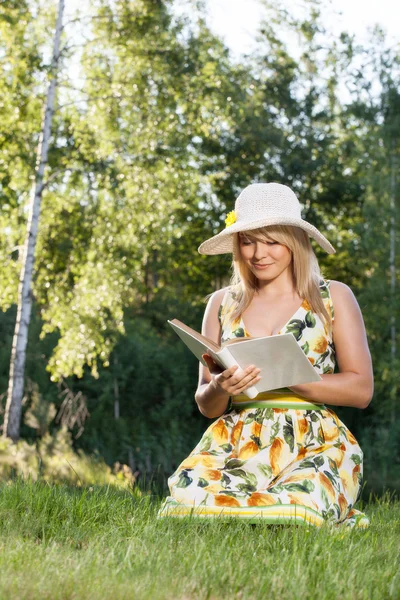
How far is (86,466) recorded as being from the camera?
36.5ft

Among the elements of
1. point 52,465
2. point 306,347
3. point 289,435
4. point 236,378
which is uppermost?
point 306,347

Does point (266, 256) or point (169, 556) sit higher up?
point (266, 256)

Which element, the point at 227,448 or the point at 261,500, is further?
the point at 227,448

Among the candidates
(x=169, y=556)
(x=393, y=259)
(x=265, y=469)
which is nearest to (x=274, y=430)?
(x=265, y=469)

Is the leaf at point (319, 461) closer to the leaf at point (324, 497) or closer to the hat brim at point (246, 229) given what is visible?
the leaf at point (324, 497)

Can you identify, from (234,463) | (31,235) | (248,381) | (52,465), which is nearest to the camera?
(248,381)

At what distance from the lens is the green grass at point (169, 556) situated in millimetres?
2131

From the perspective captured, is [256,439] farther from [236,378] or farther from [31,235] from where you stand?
[31,235]

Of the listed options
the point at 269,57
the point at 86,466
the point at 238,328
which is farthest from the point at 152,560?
the point at 269,57

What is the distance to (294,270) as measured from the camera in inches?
149

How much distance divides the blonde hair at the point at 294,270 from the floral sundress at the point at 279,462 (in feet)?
0.12

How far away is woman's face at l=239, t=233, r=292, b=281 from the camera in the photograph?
12.1 ft

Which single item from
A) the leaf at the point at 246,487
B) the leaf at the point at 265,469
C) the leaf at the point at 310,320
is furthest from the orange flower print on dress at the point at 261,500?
the leaf at the point at 310,320

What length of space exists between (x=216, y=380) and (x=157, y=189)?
885 cm
